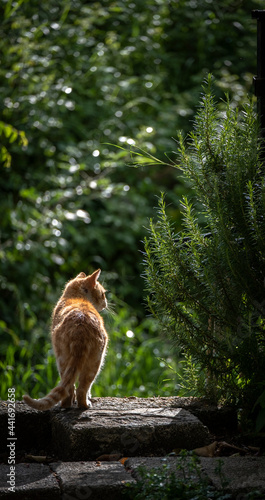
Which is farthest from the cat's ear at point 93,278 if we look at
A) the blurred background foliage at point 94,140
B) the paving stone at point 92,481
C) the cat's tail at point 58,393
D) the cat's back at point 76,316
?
the paving stone at point 92,481

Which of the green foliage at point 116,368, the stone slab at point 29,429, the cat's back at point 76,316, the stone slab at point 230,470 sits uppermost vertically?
the cat's back at point 76,316

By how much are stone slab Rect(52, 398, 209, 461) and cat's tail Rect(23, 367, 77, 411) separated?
0.31ft

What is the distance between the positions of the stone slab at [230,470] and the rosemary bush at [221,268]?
321mm

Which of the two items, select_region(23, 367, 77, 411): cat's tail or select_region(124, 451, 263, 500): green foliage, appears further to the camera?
select_region(23, 367, 77, 411): cat's tail

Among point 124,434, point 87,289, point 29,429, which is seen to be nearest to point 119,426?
point 124,434

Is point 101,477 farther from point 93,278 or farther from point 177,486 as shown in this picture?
point 93,278

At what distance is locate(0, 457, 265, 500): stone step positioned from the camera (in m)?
2.20

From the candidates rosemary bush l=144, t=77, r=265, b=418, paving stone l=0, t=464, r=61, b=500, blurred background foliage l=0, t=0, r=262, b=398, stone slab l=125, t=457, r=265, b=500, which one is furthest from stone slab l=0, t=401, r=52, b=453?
blurred background foliage l=0, t=0, r=262, b=398

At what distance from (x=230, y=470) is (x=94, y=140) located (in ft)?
16.4

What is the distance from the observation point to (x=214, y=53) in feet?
26.3

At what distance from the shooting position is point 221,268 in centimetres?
266

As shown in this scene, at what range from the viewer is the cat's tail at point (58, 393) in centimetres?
266

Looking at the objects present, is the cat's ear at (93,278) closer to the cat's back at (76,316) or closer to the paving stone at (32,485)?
the cat's back at (76,316)

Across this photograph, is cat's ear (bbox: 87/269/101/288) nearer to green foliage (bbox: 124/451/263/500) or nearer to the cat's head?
the cat's head
